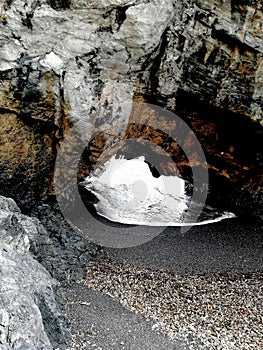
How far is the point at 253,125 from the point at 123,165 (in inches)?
97.3

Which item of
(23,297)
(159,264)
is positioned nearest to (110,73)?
(159,264)

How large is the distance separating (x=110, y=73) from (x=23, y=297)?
11.7 ft

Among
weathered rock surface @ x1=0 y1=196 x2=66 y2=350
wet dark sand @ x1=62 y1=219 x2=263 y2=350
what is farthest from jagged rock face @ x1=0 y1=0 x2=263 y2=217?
wet dark sand @ x1=62 y1=219 x2=263 y2=350

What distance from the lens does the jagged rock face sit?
19.3 feet

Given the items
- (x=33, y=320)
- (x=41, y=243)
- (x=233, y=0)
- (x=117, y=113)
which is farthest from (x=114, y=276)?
(x=233, y=0)

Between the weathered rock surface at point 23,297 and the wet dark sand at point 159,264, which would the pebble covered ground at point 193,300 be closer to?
the wet dark sand at point 159,264

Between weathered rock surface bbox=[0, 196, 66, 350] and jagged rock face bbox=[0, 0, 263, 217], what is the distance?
1.23 metres

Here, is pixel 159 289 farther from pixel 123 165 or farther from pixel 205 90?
pixel 205 90

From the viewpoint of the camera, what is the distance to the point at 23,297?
440cm

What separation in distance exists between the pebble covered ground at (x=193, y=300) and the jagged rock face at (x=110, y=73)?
1911mm

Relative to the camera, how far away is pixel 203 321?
17.9ft

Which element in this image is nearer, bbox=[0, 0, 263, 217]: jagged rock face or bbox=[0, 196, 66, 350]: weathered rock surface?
bbox=[0, 196, 66, 350]: weathered rock surface

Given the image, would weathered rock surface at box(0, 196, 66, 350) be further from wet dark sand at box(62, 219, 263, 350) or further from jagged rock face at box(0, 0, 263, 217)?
jagged rock face at box(0, 0, 263, 217)

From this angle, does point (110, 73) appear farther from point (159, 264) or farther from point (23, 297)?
point (23, 297)
